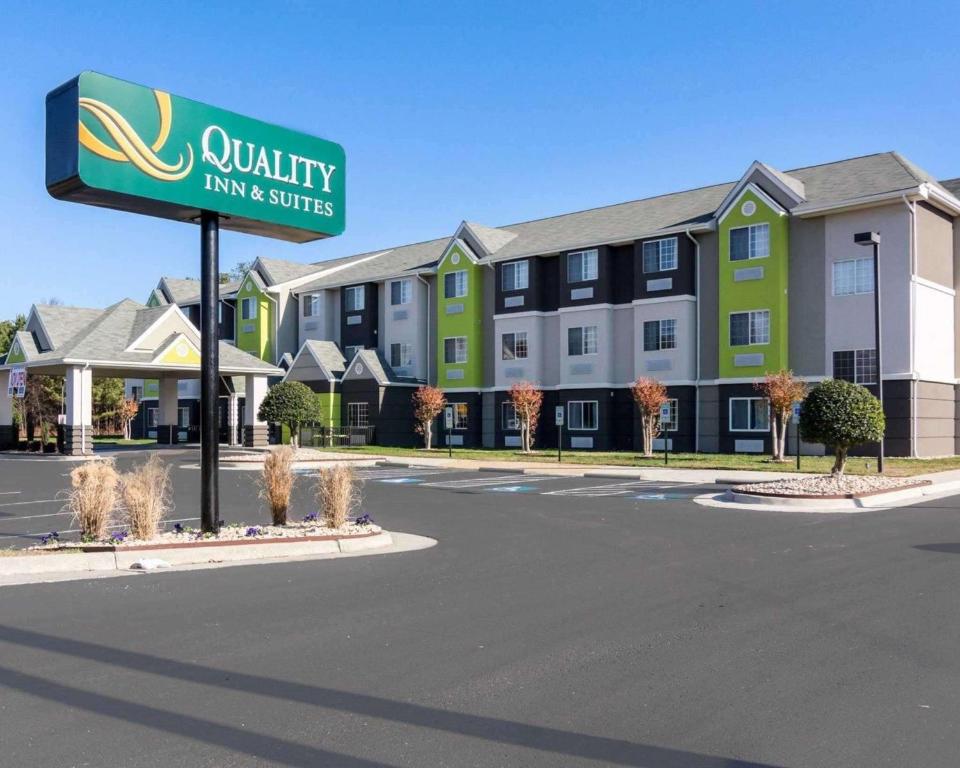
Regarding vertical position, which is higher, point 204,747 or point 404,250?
point 404,250

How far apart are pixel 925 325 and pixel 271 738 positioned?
112 feet

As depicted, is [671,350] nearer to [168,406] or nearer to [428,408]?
[428,408]

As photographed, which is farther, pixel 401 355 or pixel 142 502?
pixel 401 355

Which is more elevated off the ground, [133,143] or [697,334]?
[133,143]

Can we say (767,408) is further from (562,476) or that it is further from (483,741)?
(483,741)

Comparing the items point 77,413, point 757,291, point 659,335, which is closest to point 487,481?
point 659,335

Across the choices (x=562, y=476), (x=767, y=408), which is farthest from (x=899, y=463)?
(x=562, y=476)

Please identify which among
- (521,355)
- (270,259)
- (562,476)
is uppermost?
(270,259)

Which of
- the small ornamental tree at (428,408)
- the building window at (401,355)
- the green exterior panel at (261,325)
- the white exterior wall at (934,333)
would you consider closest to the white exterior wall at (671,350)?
the white exterior wall at (934,333)

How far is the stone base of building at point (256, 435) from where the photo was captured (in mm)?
44562

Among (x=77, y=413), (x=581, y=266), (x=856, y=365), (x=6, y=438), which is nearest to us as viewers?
(x=856, y=365)

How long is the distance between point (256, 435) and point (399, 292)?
11923mm

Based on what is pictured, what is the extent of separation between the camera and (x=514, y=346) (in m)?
45.4

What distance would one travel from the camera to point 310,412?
3947cm
